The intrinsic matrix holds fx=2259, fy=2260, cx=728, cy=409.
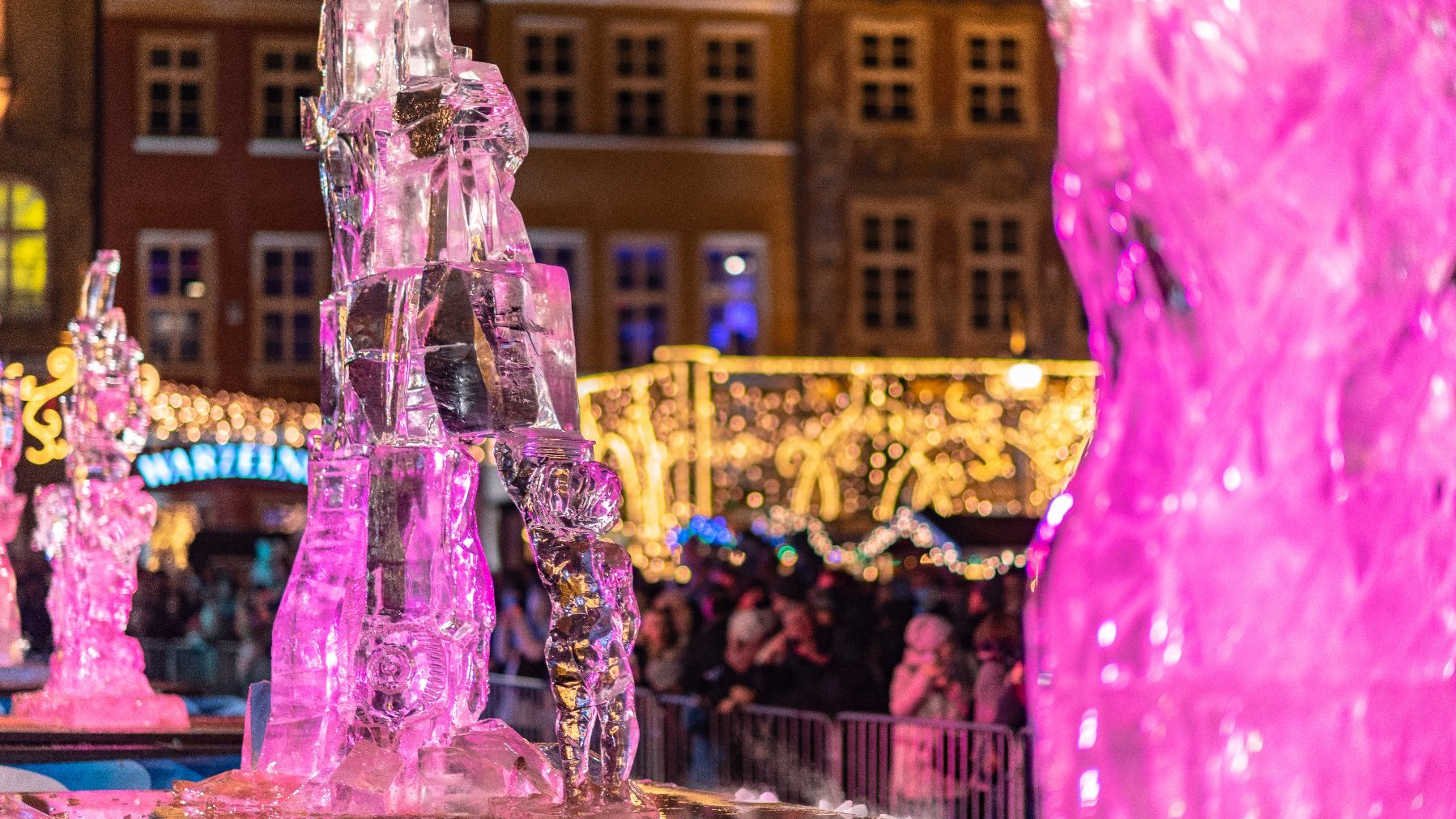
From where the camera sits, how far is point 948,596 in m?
12.0

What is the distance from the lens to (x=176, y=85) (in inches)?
1194

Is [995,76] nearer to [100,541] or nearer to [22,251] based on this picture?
[22,251]

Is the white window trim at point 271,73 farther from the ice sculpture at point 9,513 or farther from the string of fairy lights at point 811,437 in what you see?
the ice sculpture at point 9,513

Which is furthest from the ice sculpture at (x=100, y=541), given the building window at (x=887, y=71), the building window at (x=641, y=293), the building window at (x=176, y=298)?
the building window at (x=887, y=71)

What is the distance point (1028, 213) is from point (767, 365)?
845cm

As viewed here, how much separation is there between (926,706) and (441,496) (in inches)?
184

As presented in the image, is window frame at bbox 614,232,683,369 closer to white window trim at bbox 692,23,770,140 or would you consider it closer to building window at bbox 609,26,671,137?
building window at bbox 609,26,671,137

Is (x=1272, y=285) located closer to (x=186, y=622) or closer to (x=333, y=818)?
(x=333, y=818)

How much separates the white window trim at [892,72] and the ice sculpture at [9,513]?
20481mm

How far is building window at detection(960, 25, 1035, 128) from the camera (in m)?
31.6

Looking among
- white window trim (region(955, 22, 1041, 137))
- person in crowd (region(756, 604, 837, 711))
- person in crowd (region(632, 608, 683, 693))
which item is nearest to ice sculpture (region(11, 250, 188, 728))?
person in crowd (region(756, 604, 837, 711))

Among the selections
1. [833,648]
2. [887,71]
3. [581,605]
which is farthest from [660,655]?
[887,71]

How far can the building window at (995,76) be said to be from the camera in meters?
31.6

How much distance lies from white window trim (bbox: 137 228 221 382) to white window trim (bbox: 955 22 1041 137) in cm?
1045
